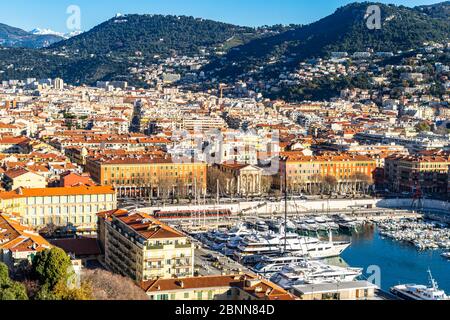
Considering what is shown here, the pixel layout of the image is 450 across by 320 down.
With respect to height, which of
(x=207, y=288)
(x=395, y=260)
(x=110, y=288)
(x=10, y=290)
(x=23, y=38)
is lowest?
(x=395, y=260)

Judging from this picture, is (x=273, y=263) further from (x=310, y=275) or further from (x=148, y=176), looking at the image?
(x=148, y=176)

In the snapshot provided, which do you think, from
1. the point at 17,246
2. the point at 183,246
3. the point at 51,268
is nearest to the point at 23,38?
the point at 183,246

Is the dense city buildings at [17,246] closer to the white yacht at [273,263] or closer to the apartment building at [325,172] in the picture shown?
the white yacht at [273,263]

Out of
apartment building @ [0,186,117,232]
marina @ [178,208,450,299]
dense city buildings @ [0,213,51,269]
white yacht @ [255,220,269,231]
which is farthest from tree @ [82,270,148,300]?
white yacht @ [255,220,269,231]

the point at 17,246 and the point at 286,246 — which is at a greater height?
the point at 17,246

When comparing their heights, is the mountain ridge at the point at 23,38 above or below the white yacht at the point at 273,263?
above

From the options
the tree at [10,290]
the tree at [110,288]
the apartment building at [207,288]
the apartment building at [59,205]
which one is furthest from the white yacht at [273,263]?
the tree at [10,290]

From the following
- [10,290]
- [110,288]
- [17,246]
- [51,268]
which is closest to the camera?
[10,290]
